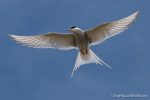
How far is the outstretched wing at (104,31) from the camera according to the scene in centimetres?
2512

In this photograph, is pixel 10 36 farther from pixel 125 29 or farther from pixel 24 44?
pixel 125 29

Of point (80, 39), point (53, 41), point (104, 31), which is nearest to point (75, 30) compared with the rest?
point (80, 39)

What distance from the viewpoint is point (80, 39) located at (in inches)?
1004

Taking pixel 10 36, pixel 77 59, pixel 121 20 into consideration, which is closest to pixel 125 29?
pixel 121 20

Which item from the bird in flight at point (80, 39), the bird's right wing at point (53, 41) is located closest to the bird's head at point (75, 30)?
the bird in flight at point (80, 39)

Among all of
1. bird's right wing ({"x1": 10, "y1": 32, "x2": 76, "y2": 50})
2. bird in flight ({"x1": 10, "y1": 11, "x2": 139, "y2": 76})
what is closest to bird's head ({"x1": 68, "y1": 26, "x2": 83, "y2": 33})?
bird in flight ({"x1": 10, "y1": 11, "x2": 139, "y2": 76})

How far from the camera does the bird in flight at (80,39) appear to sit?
25219 millimetres

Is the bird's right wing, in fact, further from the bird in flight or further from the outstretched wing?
the outstretched wing

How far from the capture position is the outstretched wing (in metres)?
25.1

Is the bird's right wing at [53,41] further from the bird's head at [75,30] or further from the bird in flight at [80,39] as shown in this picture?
the bird's head at [75,30]

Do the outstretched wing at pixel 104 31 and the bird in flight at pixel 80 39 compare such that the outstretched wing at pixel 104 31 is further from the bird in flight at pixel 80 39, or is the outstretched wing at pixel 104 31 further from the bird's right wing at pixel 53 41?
the bird's right wing at pixel 53 41

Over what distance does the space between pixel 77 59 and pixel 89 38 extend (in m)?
0.95

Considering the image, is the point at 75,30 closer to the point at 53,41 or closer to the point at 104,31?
the point at 104,31

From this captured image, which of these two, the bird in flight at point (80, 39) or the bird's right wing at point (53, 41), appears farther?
the bird's right wing at point (53, 41)
